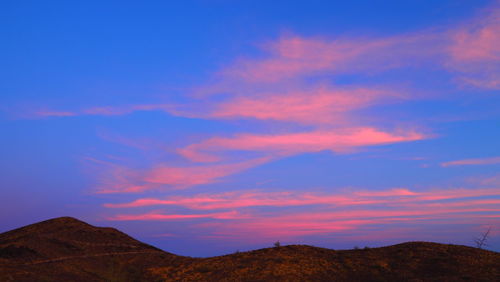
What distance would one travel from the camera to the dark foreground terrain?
20000 mm

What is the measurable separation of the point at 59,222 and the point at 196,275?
23583 millimetres

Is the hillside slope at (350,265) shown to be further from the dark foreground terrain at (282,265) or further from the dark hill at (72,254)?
the dark hill at (72,254)

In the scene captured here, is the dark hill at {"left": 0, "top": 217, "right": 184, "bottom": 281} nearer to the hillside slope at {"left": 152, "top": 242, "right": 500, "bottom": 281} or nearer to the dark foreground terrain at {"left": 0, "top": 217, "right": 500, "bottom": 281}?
the dark foreground terrain at {"left": 0, "top": 217, "right": 500, "bottom": 281}

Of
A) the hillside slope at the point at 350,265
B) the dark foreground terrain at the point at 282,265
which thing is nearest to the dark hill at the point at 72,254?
the dark foreground terrain at the point at 282,265

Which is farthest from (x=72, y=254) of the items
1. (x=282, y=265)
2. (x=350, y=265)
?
(x=350, y=265)

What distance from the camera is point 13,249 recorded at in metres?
32.2

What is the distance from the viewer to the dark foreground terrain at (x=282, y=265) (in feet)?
65.6

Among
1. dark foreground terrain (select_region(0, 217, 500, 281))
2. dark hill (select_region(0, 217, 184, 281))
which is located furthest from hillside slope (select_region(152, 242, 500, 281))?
dark hill (select_region(0, 217, 184, 281))

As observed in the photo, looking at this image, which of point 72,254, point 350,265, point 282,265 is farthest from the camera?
point 72,254

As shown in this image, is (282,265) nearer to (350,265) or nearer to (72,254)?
(350,265)

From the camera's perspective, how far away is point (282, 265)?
21.3 meters

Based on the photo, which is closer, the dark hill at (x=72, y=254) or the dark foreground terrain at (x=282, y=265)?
the dark foreground terrain at (x=282, y=265)

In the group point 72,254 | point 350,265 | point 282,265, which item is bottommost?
point 350,265

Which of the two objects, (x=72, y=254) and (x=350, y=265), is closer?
(x=350, y=265)
